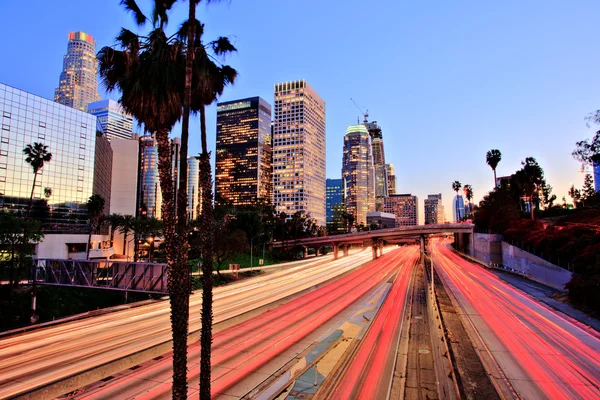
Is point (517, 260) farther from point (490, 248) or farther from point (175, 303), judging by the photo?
point (175, 303)

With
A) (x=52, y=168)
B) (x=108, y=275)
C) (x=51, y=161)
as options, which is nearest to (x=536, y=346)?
(x=108, y=275)

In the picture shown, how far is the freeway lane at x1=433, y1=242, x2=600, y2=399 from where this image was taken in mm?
15653

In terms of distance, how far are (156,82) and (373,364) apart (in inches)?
682

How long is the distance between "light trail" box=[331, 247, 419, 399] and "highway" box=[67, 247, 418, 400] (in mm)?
175

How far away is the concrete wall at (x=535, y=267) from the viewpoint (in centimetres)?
3966

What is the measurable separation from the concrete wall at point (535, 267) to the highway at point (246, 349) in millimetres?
19602

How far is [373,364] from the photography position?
18438 mm

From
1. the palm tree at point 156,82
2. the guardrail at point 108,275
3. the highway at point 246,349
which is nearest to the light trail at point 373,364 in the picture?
the highway at point 246,349

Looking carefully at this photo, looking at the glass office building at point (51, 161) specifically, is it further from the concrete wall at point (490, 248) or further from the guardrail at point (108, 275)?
the concrete wall at point (490, 248)

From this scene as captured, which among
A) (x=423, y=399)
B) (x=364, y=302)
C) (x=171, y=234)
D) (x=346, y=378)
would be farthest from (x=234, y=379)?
(x=364, y=302)

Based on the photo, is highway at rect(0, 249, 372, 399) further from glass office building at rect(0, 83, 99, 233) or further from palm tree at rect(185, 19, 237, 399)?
glass office building at rect(0, 83, 99, 233)

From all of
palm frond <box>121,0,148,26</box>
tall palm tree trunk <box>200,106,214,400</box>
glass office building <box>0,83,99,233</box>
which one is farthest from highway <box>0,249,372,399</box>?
glass office building <box>0,83,99,233</box>

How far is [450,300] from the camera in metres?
37.5

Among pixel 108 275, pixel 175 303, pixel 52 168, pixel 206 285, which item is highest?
pixel 52 168
